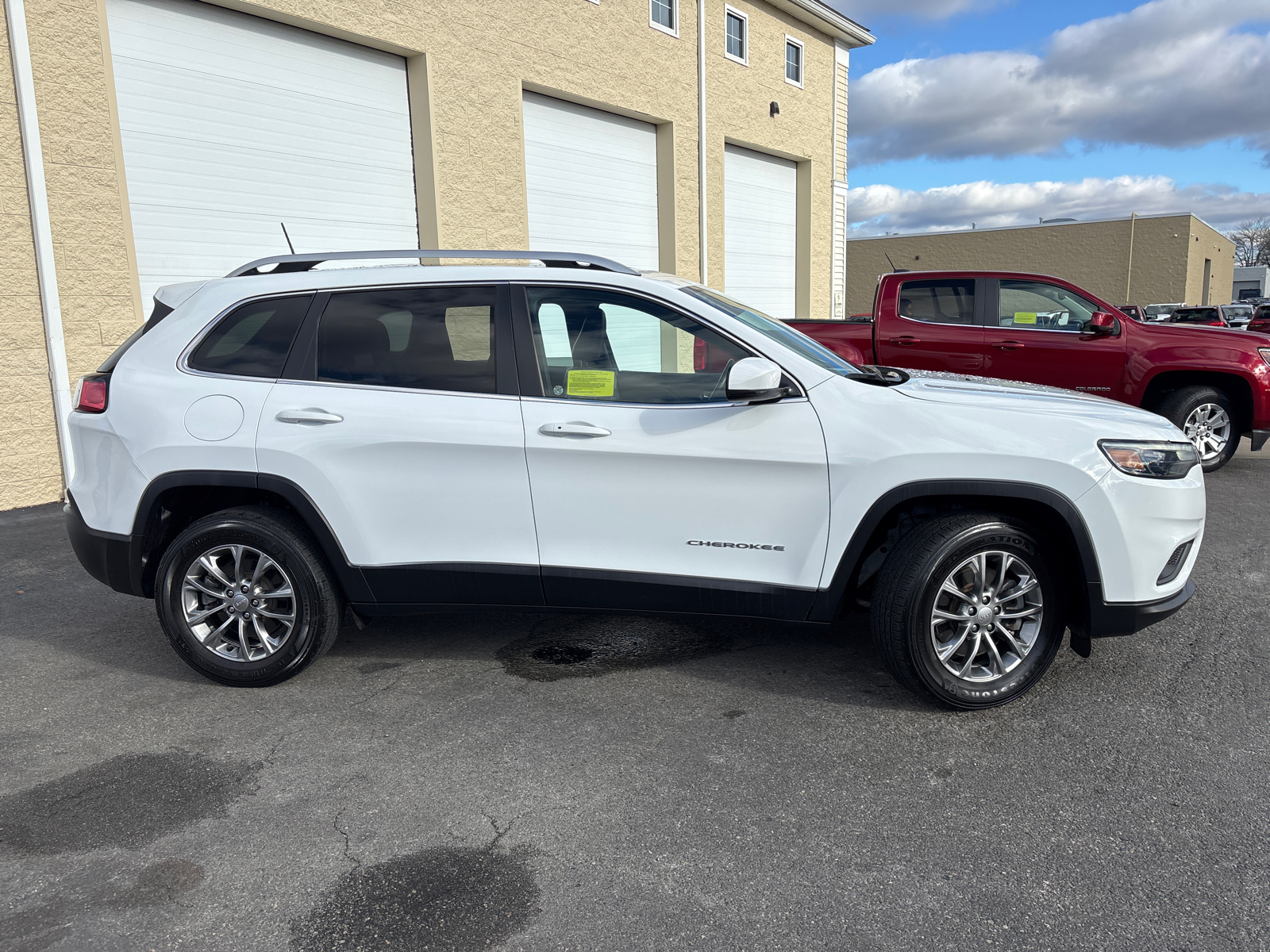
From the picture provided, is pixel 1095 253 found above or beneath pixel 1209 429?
above

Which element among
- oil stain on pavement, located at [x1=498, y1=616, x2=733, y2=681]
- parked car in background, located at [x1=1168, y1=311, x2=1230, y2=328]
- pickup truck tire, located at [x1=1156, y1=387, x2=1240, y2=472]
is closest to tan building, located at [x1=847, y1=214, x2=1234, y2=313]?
parked car in background, located at [x1=1168, y1=311, x2=1230, y2=328]

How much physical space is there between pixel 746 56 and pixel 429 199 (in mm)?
7984

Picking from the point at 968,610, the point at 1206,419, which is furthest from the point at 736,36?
the point at 968,610

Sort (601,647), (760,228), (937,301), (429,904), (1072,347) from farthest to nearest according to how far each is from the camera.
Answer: (760,228) → (937,301) → (1072,347) → (601,647) → (429,904)

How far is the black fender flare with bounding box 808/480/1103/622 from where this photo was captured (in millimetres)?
3469

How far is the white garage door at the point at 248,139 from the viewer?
27.8 ft

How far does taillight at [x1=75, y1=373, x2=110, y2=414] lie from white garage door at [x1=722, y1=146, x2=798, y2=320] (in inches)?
508

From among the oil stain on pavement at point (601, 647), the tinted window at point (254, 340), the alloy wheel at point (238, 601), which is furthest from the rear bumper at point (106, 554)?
the oil stain on pavement at point (601, 647)

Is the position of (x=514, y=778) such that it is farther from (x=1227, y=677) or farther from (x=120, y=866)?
(x=1227, y=677)

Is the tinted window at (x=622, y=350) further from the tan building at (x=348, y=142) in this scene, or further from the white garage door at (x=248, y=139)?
the white garage door at (x=248, y=139)

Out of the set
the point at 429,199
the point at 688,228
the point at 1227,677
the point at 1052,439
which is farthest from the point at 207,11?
the point at 1227,677

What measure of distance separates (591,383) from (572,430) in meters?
0.23

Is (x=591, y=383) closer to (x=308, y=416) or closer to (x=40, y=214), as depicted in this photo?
(x=308, y=416)

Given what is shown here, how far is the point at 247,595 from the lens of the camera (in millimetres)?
4016
